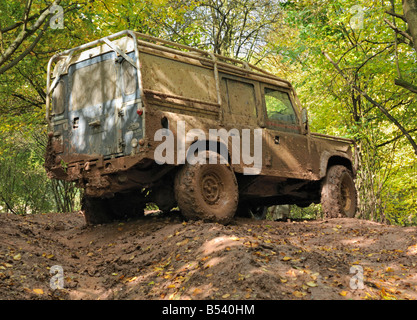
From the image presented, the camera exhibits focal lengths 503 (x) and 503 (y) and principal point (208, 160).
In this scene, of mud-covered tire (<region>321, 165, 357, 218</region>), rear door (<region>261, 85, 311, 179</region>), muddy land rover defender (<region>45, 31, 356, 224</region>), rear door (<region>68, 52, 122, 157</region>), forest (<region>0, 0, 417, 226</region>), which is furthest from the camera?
forest (<region>0, 0, 417, 226</region>)

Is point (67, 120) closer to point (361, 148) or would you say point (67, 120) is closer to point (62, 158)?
point (62, 158)

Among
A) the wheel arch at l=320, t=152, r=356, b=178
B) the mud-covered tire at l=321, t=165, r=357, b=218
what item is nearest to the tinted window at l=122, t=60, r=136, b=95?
the wheel arch at l=320, t=152, r=356, b=178

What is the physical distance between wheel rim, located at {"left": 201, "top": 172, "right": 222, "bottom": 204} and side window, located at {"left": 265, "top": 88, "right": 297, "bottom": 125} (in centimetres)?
205

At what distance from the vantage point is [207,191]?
7.78 metres

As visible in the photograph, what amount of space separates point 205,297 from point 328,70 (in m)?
12.0

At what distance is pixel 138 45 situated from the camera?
739 cm

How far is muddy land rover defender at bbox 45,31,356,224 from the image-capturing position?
7266 millimetres

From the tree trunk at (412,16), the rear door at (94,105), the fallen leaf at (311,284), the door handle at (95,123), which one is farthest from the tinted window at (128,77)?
the fallen leaf at (311,284)

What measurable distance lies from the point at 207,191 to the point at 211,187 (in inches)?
3.7

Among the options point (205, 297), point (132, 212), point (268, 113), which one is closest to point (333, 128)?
point (268, 113)

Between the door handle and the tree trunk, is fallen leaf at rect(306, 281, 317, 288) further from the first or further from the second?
the door handle

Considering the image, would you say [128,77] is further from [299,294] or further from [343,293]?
[343,293]

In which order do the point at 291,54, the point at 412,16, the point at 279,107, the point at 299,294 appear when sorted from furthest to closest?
the point at 291,54
the point at 279,107
the point at 412,16
the point at 299,294

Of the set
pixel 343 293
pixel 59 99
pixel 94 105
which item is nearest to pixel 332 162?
pixel 94 105
